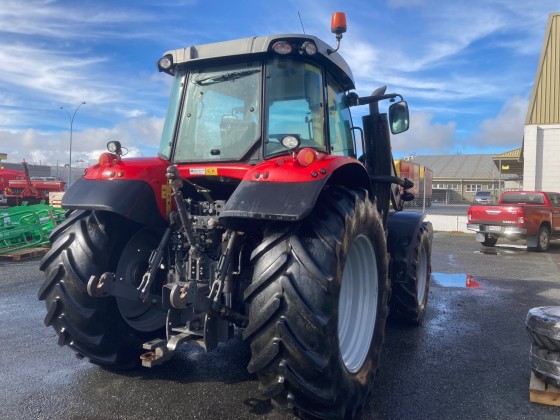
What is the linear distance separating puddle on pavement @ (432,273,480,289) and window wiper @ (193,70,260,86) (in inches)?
229

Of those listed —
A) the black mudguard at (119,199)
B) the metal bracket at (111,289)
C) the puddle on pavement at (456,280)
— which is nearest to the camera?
the metal bracket at (111,289)

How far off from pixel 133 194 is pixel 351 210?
1.66 meters

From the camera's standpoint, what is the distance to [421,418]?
3.15 meters

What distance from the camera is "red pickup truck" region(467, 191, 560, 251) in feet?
43.1

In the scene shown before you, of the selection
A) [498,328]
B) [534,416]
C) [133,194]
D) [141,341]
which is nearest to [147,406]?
[141,341]

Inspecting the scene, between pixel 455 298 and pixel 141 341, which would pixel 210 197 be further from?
pixel 455 298

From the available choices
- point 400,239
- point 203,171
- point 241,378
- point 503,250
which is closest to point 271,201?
point 203,171

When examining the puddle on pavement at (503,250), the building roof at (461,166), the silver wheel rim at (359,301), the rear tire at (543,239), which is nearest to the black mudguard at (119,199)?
the silver wheel rim at (359,301)

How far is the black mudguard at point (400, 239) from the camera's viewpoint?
5004 millimetres

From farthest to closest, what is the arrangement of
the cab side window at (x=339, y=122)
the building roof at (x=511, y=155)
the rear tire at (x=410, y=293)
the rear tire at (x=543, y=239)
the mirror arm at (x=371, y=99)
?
the building roof at (x=511, y=155), the rear tire at (x=543, y=239), the rear tire at (x=410, y=293), the mirror arm at (x=371, y=99), the cab side window at (x=339, y=122)

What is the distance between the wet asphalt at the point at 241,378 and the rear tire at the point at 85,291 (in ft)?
1.06

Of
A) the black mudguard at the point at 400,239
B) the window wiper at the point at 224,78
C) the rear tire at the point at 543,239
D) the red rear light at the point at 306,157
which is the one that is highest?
the window wiper at the point at 224,78

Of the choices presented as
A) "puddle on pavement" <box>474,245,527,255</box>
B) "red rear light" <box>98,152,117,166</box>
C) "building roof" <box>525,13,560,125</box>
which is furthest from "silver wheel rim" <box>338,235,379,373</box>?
"building roof" <box>525,13,560,125</box>

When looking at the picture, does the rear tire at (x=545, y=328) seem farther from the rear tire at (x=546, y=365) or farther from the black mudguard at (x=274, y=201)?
the black mudguard at (x=274, y=201)
